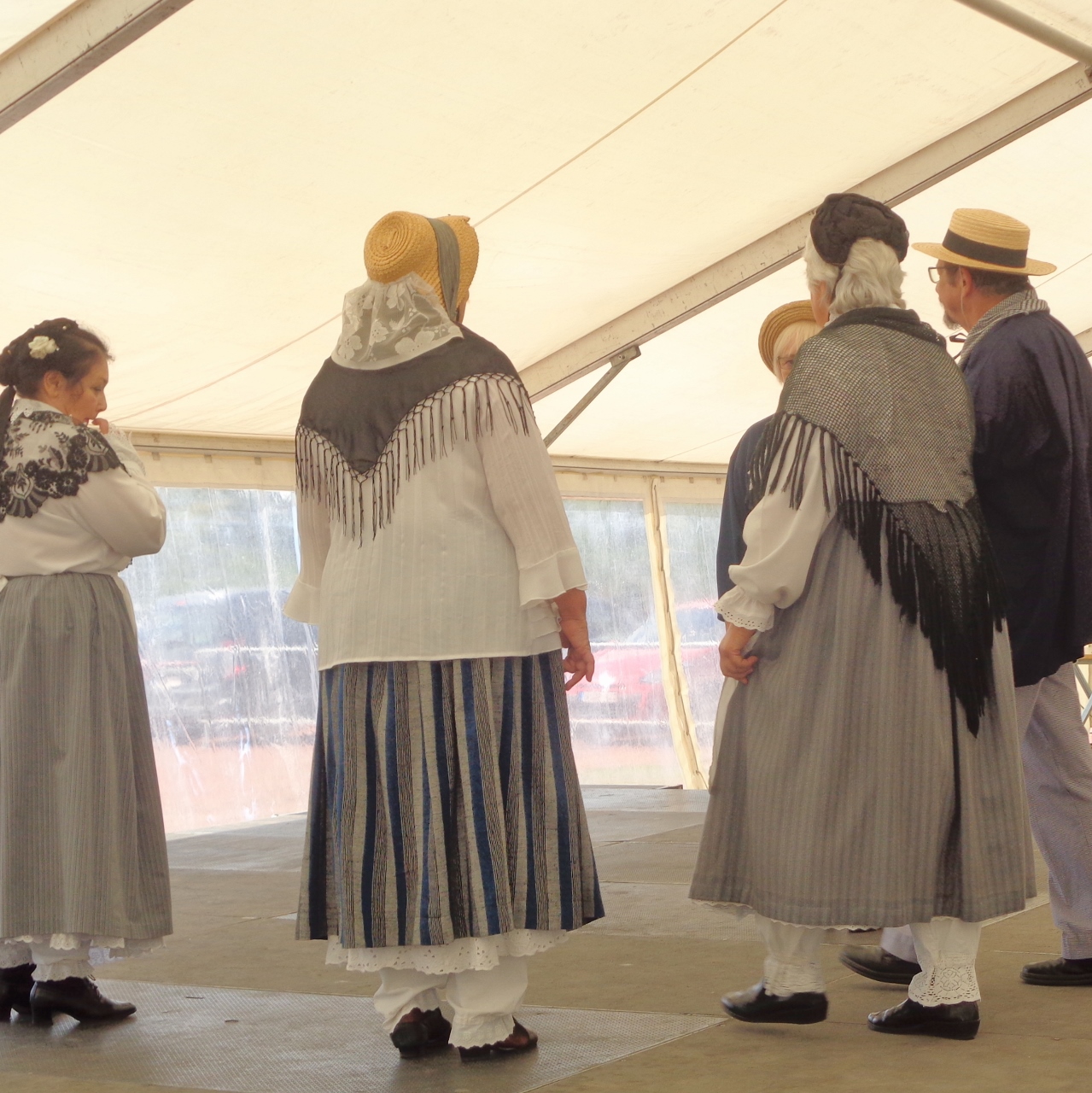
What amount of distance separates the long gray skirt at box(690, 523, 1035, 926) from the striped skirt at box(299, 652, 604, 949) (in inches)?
13.0

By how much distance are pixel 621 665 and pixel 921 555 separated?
770 centimetres

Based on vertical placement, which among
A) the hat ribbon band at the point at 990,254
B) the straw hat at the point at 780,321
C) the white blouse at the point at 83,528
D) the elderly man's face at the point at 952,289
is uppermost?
the straw hat at the point at 780,321

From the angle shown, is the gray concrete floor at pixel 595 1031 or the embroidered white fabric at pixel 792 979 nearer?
the gray concrete floor at pixel 595 1031

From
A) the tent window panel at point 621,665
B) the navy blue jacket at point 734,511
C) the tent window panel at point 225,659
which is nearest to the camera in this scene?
the navy blue jacket at point 734,511

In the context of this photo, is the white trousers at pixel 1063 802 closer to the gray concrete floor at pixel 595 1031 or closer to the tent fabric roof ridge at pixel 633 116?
the gray concrete floor at pixel 595 1031

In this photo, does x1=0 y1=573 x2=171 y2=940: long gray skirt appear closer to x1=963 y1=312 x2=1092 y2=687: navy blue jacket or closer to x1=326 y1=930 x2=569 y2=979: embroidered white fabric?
x1=326 y1=930 x2=569 y2=979: embroidered white fabric

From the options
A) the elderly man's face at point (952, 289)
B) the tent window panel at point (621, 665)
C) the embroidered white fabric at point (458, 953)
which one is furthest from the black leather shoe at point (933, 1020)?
the tent window panel at point (621, 665)

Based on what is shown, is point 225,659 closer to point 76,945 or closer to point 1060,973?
point 76,945

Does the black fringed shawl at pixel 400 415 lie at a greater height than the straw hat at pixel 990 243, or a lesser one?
lesser

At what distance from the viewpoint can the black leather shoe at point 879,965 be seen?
2537 mm

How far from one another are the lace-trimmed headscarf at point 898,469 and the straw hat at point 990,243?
1.29ft

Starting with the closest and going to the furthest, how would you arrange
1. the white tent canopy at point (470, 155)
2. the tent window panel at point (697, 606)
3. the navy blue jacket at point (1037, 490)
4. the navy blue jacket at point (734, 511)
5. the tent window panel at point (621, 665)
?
the navy blue jacket at point (1037, 490), the navy blue jacket at point (734, 511), the white tent canopy at point (470, 155), the tent window panel at point (621, 665), the tent window panel at point (697, 606)

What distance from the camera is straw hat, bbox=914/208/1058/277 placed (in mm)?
2547

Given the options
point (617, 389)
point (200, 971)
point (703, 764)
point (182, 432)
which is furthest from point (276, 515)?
point (200, 971)
